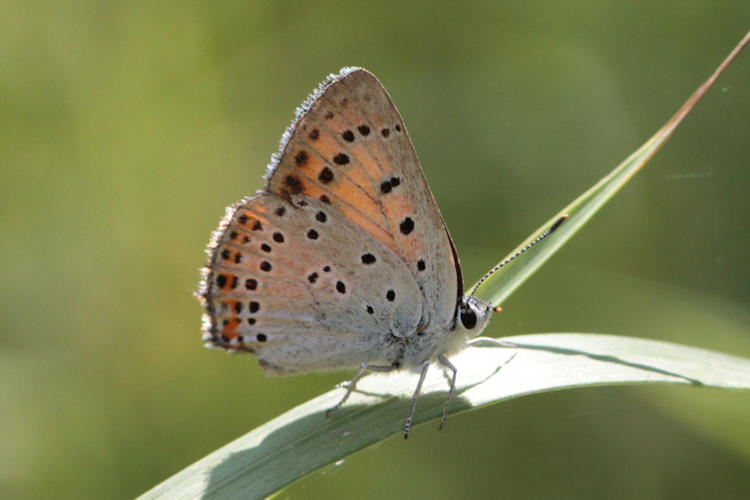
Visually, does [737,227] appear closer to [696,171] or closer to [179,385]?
[696,171]

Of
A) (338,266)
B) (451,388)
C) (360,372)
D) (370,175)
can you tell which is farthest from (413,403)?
(370,175)

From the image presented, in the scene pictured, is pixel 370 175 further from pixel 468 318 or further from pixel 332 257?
pixel 468 318

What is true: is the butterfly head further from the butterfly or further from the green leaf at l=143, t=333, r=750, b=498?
the green leaf at l=143, t=333, r=750, b=498

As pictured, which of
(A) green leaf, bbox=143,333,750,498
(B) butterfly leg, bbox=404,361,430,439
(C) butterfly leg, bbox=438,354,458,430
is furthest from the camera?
(C) butterfly leg, bbox=438,354,458,430

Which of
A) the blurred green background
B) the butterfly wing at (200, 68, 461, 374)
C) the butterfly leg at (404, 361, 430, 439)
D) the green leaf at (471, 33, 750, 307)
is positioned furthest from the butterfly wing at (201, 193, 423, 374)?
the blurred green background

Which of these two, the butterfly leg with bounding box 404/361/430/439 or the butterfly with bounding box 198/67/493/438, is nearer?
the butterfly leg with bounding box 404/361/430/439

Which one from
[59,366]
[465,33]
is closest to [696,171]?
[465,33]
